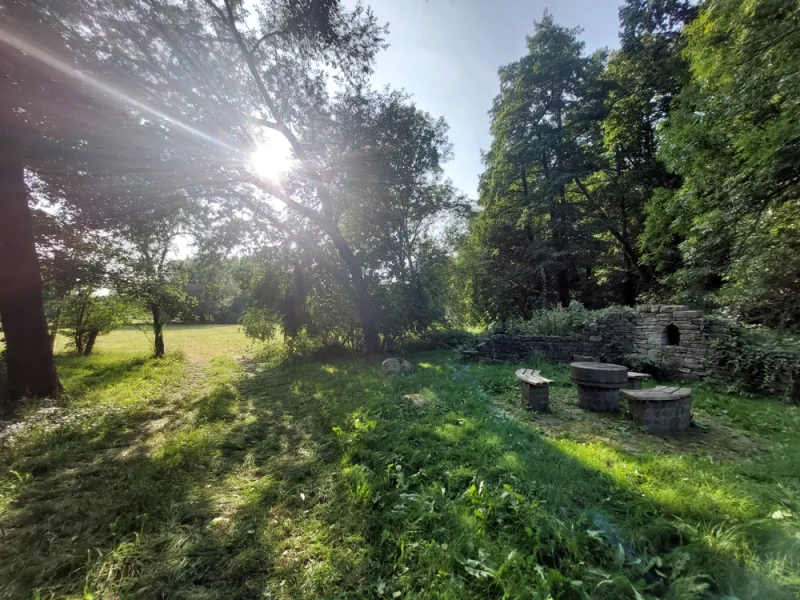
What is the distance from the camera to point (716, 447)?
3.44 metres

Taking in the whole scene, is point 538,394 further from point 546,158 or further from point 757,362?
point 546,158

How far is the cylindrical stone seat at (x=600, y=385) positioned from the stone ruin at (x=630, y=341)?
296 cm

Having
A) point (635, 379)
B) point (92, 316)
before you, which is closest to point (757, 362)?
point (635, 379)

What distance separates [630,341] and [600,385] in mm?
3836

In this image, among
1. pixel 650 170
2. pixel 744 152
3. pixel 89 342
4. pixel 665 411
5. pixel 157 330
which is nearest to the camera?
pixel 665 411

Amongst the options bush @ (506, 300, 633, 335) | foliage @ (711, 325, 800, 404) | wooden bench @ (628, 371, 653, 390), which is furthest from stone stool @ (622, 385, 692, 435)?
bush @ (506, 300, 633, 335)

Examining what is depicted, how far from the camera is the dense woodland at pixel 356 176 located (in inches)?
193

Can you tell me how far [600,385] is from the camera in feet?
15.1

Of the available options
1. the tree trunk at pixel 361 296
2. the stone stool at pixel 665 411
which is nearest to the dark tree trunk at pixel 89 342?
the tree trunk at pixel 361 296

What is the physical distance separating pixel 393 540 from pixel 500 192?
16373 millimetres

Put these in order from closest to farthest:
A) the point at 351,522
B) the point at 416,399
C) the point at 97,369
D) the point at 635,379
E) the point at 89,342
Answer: the point at 351,522, the point at 416,399, the point at 635,379, the point at 97,369, the point at 89,342

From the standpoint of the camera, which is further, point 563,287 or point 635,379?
point 563,287

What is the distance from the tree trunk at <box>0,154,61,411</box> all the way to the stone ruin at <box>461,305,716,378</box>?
898 cm

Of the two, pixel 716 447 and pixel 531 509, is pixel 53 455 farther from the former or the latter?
pixel 716 447
